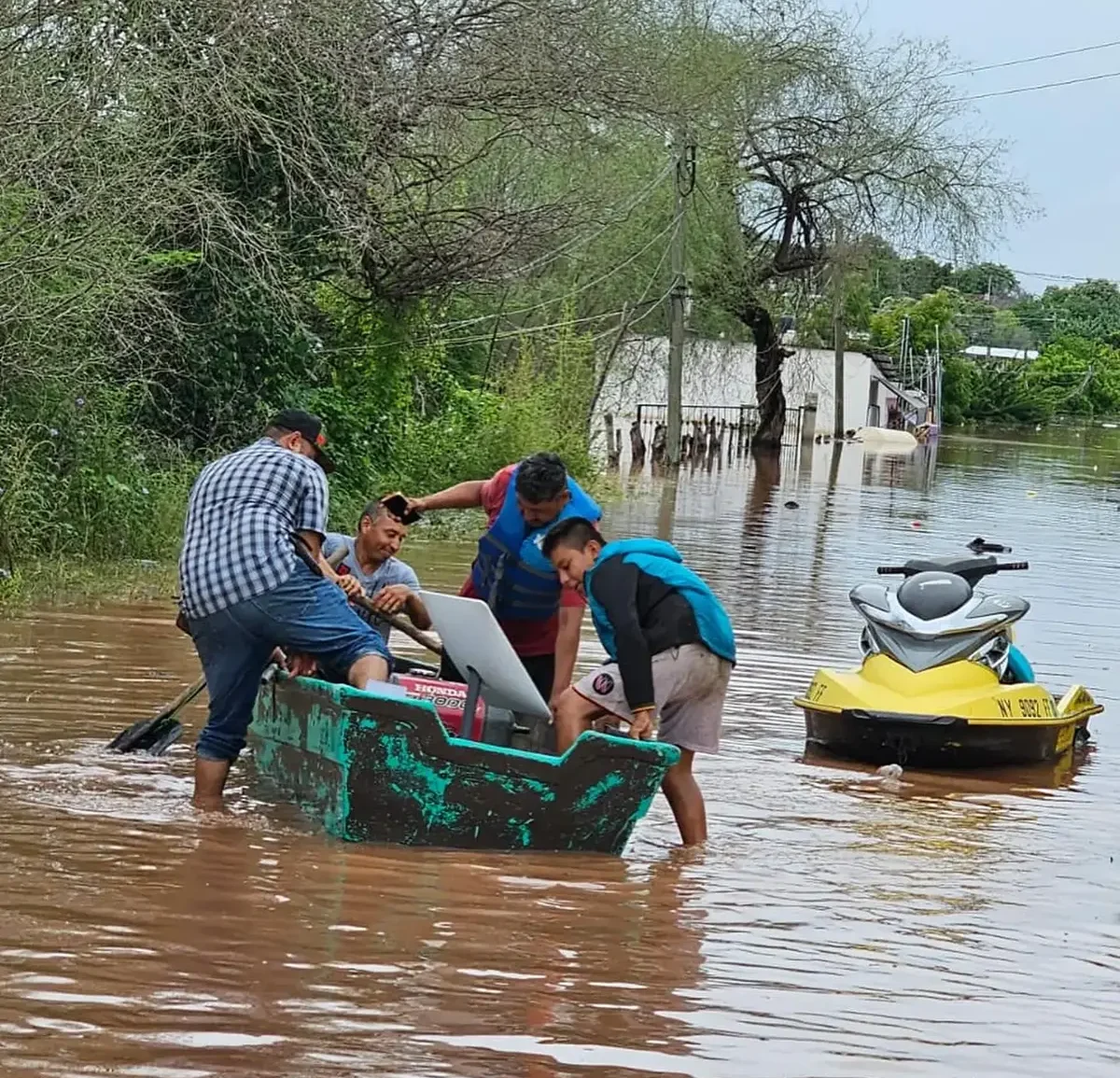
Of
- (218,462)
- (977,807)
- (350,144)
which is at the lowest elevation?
(977,807)

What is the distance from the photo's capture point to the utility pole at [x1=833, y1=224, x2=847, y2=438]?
48.2 meters

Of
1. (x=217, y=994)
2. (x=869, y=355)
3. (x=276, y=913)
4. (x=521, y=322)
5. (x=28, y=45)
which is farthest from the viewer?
(x=869, y=355)

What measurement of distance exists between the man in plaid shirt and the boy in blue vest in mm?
871

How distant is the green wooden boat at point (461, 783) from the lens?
7.48 m

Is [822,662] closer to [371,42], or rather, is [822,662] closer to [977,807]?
[977,807]

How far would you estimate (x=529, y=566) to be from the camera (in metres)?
8.75

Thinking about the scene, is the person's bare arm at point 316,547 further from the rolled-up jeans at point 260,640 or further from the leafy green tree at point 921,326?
the leafy green tree at point 921,326

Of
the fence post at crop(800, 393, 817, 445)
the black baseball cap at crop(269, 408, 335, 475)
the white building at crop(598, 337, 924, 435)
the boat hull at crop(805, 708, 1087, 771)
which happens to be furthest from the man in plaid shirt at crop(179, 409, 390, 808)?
the fence post at crop(800, 393, 817, 445)

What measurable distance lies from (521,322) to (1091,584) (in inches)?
704

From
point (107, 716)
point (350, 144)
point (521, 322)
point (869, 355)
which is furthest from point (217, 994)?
point (869, 355)

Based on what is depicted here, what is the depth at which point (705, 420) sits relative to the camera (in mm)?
50594

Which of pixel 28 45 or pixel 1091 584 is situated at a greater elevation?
pixel 28 45

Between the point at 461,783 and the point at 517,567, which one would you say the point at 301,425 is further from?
the point at 461,783

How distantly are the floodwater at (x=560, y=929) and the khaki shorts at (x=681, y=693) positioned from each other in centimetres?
50
